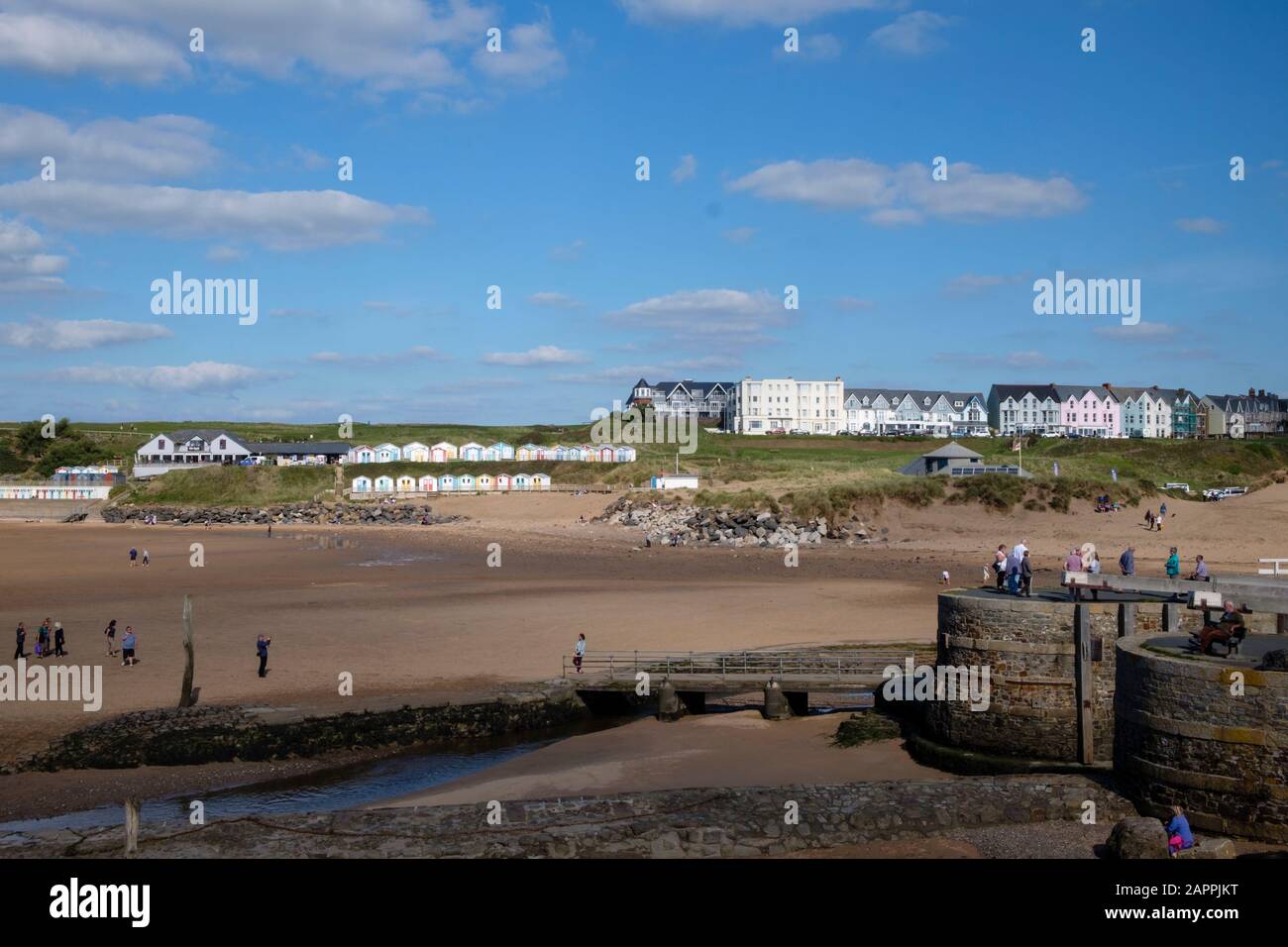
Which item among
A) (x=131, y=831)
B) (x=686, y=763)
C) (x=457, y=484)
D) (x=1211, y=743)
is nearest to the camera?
(x=1211, y=743)

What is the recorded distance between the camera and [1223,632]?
14.1 m

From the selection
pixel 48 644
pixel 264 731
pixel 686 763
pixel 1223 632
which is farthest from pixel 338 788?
pixel 1223 632

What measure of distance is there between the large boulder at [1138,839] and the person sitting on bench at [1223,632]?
8.59 ft

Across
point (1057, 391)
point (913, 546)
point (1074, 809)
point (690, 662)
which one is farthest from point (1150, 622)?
point (1057, 391)

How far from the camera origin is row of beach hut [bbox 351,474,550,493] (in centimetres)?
9588

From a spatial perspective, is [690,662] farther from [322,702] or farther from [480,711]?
[322,702]

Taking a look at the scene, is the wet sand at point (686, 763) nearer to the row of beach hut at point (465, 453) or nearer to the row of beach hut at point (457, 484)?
the row of beach hut at point (457, 484)

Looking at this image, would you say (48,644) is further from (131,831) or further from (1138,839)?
(1138,839)

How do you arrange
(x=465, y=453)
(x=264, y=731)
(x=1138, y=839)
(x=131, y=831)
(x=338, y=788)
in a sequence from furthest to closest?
(x=465, y=453), (x=264, y=731), (x=338, y=788), (x=131, y=831), (x=1138, y=839)

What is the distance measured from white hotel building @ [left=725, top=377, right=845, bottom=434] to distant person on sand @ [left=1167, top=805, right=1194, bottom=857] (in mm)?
127294

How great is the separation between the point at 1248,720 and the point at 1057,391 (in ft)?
409

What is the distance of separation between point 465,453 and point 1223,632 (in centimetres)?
10107

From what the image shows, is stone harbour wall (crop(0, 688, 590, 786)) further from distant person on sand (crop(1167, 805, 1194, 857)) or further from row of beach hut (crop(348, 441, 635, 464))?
row of beach hut (crop(348, 441, 635, 464))
